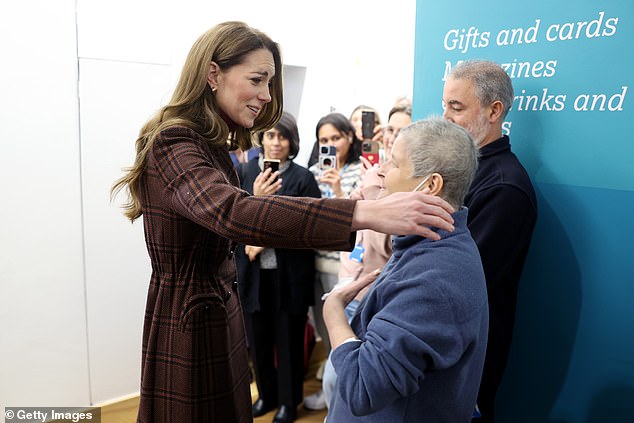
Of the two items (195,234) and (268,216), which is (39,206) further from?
(268,216)

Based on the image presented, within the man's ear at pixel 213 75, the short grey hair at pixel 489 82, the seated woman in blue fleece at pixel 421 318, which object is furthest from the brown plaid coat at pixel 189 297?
the short grey hair at pixel 489 82

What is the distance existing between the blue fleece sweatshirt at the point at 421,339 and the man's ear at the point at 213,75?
65 cm

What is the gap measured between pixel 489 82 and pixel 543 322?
2.92ft

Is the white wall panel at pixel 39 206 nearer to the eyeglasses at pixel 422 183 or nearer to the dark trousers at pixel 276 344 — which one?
the dark trousers at pixel 276 344

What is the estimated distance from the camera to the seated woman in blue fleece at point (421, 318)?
1.08 meters

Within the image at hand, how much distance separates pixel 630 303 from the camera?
5.77 ft

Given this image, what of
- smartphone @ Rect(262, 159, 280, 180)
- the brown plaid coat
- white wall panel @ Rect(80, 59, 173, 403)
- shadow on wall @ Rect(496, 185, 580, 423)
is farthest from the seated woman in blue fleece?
white wall panel @ Rect(80, 59, 173, 403)

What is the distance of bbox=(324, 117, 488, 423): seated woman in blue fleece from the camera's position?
3.56ft

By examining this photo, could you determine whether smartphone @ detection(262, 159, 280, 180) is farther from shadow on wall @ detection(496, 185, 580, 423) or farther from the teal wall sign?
shadow on wall @ detection(496, 185, 580, 423)

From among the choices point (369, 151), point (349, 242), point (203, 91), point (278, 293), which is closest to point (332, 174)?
point (369, 151)

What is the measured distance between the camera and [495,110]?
1.92 meters

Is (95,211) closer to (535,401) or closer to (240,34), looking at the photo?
(240,34)

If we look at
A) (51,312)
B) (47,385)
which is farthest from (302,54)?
(47,385)

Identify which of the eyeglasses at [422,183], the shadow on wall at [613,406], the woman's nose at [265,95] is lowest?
the shadow on wall at [613,406]
